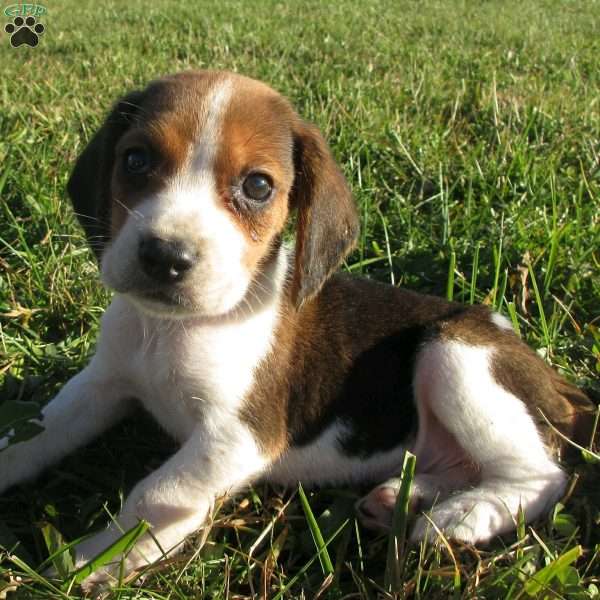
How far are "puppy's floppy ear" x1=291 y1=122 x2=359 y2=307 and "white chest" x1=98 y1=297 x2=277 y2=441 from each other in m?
0.30

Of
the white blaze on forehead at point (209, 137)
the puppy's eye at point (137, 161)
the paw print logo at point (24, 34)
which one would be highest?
the white blaze on forehead at point (209, 137)

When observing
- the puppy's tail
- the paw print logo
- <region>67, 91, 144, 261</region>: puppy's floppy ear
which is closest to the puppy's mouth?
<region>67, 91, 144, 261</region>: puppy's floppy ear

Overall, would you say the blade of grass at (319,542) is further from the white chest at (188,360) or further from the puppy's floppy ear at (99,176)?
the puppy's floppy ear at (99,176)

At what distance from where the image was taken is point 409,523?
345 cm

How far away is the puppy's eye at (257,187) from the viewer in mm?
3332

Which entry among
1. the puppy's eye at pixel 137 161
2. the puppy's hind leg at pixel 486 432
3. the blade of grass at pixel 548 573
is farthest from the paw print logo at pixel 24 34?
the blade of grass at pixel 548 573

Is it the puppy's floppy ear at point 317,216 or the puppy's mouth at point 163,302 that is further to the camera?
the puppy's floppy ear at point 317,216

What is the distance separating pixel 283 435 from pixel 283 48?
716 centimetres

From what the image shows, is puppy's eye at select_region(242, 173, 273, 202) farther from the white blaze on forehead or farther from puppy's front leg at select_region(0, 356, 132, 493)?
puppy's front leg at select_region(0, 356, 132, 493)

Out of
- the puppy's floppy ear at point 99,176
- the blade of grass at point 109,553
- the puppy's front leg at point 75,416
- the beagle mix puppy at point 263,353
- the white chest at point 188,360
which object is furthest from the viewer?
the puppy's front leg at point 75,416

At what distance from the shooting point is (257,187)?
3.36 m

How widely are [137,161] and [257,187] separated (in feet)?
1.67

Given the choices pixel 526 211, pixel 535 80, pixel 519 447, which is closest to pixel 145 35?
pixel 535 80

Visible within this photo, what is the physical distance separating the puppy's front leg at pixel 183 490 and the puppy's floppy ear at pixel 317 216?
0.70 m
